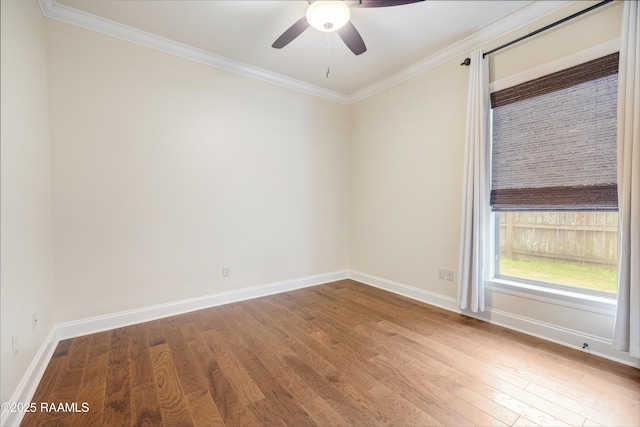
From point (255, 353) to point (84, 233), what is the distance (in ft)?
6.31

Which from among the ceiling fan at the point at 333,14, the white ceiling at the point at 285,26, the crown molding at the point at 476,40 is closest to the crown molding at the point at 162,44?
the white ceiling at the point at 285,26

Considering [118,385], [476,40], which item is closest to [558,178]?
[476,40]

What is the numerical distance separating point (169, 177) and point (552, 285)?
3878mm

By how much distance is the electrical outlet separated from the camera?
1544 mm

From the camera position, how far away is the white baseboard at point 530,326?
6.61 ft

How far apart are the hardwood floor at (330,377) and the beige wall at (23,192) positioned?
40cm

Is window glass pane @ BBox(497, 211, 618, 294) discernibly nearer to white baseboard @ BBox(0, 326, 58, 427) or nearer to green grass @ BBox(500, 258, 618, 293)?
green grass @ BBox(500, 258, 618, 293)

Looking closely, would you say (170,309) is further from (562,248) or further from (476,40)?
(476,40)

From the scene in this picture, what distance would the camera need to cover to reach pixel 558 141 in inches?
88.8

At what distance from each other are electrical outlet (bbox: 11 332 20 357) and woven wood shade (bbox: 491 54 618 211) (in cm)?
379

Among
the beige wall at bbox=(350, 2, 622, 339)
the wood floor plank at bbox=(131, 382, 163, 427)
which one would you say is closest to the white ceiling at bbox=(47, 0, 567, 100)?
the beige wall at bbox=(350, 2, 622, 339)

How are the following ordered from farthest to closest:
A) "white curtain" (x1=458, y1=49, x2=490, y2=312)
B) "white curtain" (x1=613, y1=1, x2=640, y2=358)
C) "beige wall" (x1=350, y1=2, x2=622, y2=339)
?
"white curtain" (x1=458, y1=49, x2=490, y2=312), "beige wall" (x1=350, y1=2, x2=622, y2=339), "white curtain" (x1=613, y1=1, x2=640, y2=358)

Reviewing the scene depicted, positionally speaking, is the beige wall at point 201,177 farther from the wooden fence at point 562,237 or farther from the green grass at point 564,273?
the wooden fence at point 562,237

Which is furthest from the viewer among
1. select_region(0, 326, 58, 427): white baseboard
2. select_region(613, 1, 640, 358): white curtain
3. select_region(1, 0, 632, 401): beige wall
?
select_region(1, 0, 632, 401): beige wall
